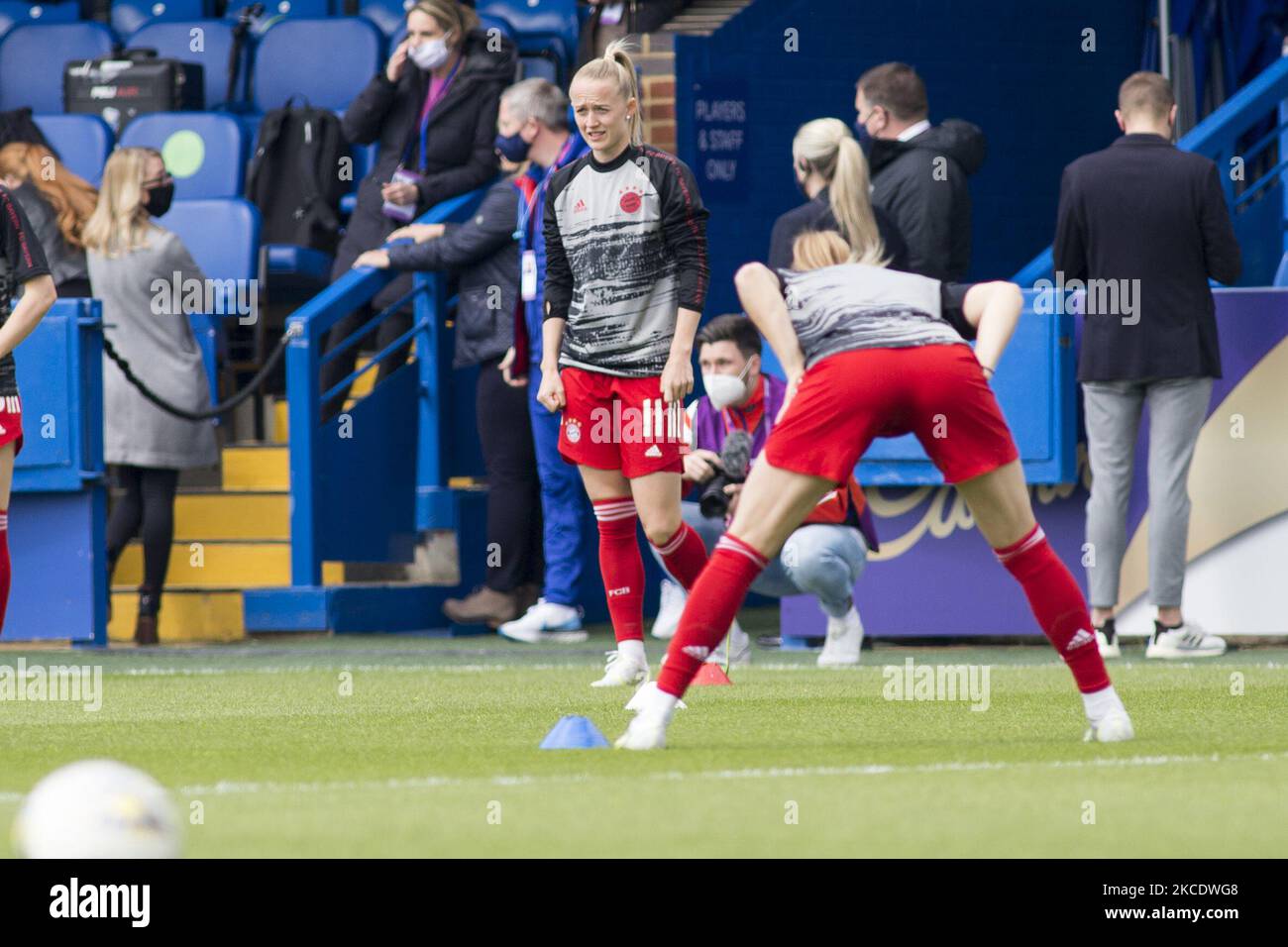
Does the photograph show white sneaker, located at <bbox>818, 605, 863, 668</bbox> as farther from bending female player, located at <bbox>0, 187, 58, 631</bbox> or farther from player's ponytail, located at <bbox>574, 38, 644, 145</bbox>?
bending female player, located at <bbox>0, 187, 58, 631</bbox>

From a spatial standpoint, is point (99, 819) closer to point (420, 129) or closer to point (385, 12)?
point (420, 129)

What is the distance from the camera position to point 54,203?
11234 millimetres

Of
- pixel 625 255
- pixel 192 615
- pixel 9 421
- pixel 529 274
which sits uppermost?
pixel 625 255

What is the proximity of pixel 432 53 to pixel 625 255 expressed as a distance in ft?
14.6

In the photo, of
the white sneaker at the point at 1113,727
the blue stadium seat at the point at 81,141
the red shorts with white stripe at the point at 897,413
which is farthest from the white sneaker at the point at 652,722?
the blue stadium seat at the point at 81,141

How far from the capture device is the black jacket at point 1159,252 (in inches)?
359

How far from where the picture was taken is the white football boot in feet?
24.6

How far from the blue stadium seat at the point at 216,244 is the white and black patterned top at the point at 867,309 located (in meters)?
6.56

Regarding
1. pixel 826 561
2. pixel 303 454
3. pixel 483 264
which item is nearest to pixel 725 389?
pixel 826 561

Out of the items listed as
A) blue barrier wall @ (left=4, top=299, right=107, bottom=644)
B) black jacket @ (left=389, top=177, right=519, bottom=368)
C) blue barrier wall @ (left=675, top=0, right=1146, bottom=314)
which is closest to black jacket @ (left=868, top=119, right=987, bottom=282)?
black jacket @ (left=389, top=177, right=519, bottom=368)

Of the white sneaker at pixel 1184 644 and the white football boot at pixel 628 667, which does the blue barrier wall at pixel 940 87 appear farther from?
the white football boot at pixel 628 667

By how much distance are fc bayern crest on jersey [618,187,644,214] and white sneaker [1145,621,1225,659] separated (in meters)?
3.33

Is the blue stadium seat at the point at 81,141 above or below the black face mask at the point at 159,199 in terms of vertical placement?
above
